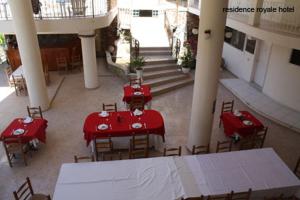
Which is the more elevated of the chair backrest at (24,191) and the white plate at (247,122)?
the white plate at (247,122)

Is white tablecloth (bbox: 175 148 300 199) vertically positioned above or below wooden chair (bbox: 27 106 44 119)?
above

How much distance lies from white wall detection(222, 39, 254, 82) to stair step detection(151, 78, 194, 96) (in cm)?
297

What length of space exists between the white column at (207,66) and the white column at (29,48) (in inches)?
252

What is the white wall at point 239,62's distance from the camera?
13904 millimetres

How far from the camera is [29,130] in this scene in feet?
26.7

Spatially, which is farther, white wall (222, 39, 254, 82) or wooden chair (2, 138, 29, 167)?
white wall (222, 39, 254, 82)

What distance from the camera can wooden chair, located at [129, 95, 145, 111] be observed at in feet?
32.6

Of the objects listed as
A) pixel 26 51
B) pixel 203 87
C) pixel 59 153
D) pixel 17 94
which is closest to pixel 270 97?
pixel 203 87

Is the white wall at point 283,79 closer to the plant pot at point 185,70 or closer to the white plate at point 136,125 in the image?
the plant pot at point 185,70

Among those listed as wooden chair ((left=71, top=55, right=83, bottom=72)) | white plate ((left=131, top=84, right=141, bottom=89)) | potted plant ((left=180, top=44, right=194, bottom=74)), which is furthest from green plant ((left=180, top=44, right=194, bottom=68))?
wooden chair ((left=71, top=55, right=83, bottom=72))

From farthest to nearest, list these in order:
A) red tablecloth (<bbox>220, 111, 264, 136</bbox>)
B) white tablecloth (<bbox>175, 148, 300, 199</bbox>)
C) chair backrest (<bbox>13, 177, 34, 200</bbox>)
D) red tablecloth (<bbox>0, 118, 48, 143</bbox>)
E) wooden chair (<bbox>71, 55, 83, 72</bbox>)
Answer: wooden chair (<bbox>71, 55, 83, 72</bbox>)
red tablecloth (<bbox>220, 111, 264, 136</bbox>)
red tablecloth (<bbox>0, 118, 48, 143</bbox>)
white tablecloth (<bbox>175, 148, 300, 199</bbox>)
chair backrest (<bbox>13, 177, 34, 200</bbox>)

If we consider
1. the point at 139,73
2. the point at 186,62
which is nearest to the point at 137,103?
the point at 139,73

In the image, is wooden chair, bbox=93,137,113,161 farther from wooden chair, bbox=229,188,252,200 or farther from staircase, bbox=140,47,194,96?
staircase, bbox=140,47,194,96

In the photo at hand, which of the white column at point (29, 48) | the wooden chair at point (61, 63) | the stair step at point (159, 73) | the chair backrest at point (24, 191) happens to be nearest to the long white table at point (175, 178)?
the chair backrest at point (24, 191)
